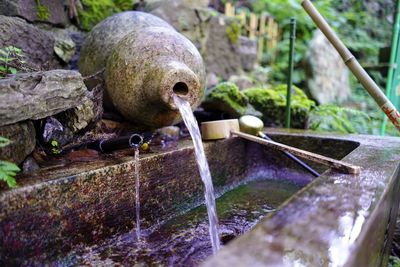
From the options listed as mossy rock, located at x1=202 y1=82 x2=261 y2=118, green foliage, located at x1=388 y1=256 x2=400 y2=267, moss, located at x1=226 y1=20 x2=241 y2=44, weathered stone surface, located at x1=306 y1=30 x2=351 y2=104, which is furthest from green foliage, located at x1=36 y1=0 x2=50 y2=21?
weathered stone surface, located at x1=306 y1=30 x2=351 y2=104

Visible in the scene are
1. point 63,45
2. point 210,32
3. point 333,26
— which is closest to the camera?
point 63,45

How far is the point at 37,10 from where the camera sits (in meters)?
3.25

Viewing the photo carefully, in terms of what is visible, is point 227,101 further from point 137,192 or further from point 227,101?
point 137,192

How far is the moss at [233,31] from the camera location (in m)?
5.61

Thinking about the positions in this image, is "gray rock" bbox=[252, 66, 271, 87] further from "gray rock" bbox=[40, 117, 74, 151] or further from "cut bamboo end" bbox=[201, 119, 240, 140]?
"gray rock" bbox=[40, 117, 74, 151]

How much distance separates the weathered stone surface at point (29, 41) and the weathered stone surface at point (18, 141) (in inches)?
34.2

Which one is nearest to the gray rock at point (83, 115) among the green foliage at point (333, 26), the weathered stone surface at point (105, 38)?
the weathered stone surface at point (105, 38)

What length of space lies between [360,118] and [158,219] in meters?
5.92

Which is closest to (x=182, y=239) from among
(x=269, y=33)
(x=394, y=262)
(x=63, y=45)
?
(x=394, y=262)

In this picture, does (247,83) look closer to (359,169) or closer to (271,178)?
(271,178)

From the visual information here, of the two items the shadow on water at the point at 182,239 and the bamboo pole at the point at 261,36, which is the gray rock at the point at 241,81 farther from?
the shadow on water at the point at 182,239

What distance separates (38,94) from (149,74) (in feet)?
2.85

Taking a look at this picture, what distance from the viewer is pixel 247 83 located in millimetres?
5523

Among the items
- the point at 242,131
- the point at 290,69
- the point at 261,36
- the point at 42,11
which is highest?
the point at 42,11
